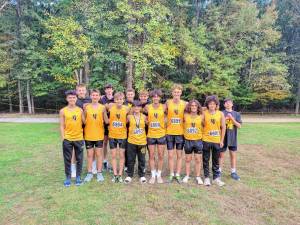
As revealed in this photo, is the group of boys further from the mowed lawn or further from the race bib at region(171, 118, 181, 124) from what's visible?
the mowed lawn

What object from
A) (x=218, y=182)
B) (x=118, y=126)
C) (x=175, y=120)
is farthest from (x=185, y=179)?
(x=118, y=126)

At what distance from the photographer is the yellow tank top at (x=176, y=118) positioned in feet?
18.4

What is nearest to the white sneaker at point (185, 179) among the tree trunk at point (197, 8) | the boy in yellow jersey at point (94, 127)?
the boy in yellow jersey at point (94, 127)

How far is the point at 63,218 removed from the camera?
4105 mm

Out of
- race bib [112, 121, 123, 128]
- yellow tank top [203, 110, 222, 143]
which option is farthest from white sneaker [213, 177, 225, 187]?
race bib [112, 121, 123, 128]

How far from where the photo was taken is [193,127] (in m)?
5.53

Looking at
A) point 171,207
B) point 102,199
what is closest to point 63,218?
point 102,199

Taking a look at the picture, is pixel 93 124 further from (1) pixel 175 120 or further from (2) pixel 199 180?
(2) pixel 199 180

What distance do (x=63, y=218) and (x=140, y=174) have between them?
1972mm

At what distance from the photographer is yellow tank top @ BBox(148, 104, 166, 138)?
5555mm

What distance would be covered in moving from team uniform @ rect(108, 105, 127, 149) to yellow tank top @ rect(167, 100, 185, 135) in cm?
83

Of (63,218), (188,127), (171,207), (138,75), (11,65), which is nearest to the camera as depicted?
(63,218)

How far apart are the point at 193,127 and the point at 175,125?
0.33 meters

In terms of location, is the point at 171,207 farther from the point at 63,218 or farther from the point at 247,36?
the point at 247,36
